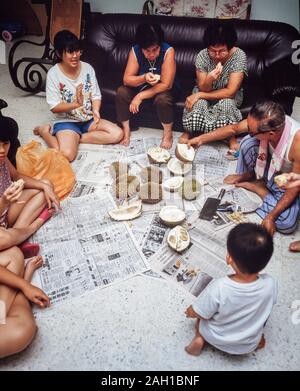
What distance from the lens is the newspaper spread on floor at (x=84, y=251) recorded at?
5.72 feet

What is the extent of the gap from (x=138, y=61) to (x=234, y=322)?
211cm

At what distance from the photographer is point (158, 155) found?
2525 mm

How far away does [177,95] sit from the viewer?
2805 mm

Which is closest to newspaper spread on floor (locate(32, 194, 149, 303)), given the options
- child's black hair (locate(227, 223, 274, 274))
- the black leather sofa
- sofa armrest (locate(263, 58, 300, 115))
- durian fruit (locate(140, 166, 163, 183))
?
durian fruit (locate(140, 166, 163, 183))

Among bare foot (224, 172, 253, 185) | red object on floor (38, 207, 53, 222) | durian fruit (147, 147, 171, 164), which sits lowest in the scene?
red object on floor (38, 207, 53, 222)

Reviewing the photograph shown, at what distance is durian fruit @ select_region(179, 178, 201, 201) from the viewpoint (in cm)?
223

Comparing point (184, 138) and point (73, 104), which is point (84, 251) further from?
point (184, 138)

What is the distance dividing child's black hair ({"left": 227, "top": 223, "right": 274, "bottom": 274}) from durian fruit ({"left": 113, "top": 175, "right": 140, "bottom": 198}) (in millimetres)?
1168

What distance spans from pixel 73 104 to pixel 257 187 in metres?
1.51

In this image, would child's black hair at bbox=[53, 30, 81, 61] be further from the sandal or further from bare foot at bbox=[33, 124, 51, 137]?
the sandal
